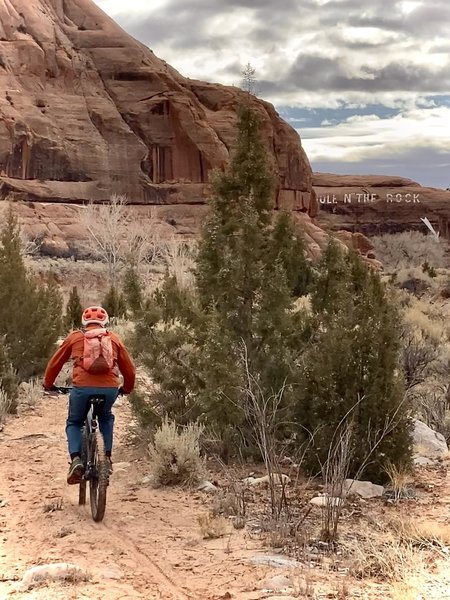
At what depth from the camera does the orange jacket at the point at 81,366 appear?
5.56 m

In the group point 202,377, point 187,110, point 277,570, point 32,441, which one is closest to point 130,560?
point 277,570

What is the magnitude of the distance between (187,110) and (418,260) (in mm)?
27422

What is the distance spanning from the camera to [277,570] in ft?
14.6

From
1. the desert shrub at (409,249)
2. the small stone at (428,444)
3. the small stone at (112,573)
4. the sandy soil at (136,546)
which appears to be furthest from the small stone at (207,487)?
the desert shrub at (409,249)

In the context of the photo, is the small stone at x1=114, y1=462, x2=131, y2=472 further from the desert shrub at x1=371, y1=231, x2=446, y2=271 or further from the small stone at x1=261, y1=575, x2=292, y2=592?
the desert shrub at x1=371, y1=231, x2=446, y2=271

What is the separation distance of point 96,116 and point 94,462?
6021 centimetres

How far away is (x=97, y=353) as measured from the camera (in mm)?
5496

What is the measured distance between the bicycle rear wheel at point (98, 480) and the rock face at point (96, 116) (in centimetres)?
5314

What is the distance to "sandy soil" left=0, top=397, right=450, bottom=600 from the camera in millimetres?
4172

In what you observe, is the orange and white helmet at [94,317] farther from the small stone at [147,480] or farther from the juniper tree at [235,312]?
Result: the small stone at [147,480]

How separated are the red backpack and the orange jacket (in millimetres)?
65

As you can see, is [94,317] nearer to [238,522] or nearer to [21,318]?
[238,522]

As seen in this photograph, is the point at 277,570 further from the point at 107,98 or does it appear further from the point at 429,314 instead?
the point at 107,98

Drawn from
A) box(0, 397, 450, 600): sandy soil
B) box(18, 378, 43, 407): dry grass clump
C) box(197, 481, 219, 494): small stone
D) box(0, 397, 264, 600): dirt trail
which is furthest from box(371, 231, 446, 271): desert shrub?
box(0, 397, 264, 600): dirt trail
